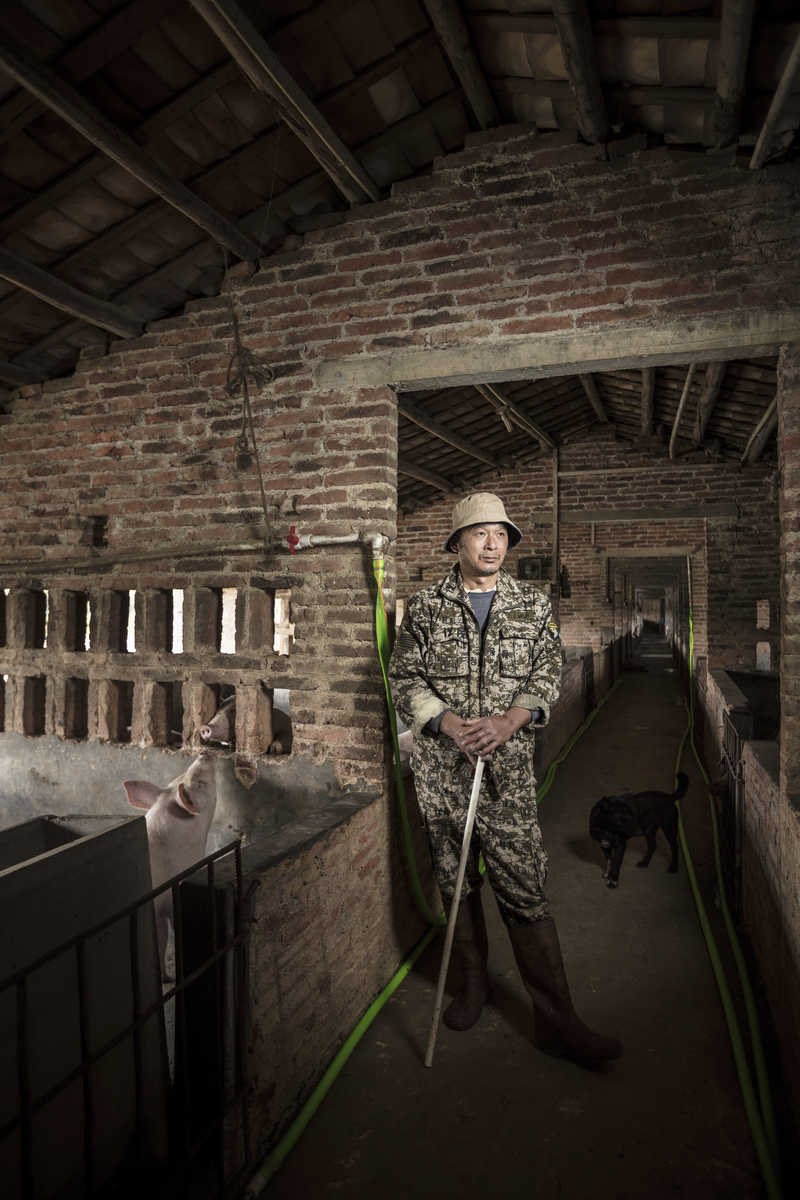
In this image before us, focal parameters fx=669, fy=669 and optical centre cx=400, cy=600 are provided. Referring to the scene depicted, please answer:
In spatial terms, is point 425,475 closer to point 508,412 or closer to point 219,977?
point 508,412

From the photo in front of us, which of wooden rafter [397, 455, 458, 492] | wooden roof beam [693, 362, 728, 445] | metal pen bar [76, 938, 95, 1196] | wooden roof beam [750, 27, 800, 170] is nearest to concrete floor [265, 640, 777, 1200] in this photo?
metal pen bar [76, 938, 95, 1196]

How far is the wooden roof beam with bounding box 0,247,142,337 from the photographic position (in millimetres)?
3049

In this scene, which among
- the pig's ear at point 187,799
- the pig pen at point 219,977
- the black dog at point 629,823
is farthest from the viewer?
the black dog at point 629,823

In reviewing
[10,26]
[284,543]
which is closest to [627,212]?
[284,543]

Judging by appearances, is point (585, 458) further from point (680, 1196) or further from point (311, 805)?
point (680, 1196)

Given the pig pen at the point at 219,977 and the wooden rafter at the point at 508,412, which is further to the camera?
the wooden rafter at the point at 508,412

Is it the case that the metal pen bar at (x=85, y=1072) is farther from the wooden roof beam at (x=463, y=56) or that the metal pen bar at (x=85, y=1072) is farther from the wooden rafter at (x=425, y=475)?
the wooden rafter at (x=425, y=475)

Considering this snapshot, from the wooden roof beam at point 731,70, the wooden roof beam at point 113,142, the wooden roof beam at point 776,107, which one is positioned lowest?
the wooden roof beam at point 113,142

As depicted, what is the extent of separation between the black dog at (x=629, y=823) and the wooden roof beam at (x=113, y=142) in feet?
13.0

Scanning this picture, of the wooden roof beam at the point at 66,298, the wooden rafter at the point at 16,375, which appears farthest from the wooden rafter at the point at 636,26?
the wooden rafter at the point at 16,375

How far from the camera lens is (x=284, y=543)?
3391mm

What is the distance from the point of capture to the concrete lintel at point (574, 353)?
9.09ft

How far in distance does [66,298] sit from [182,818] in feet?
8.85

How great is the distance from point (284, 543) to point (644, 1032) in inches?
106
